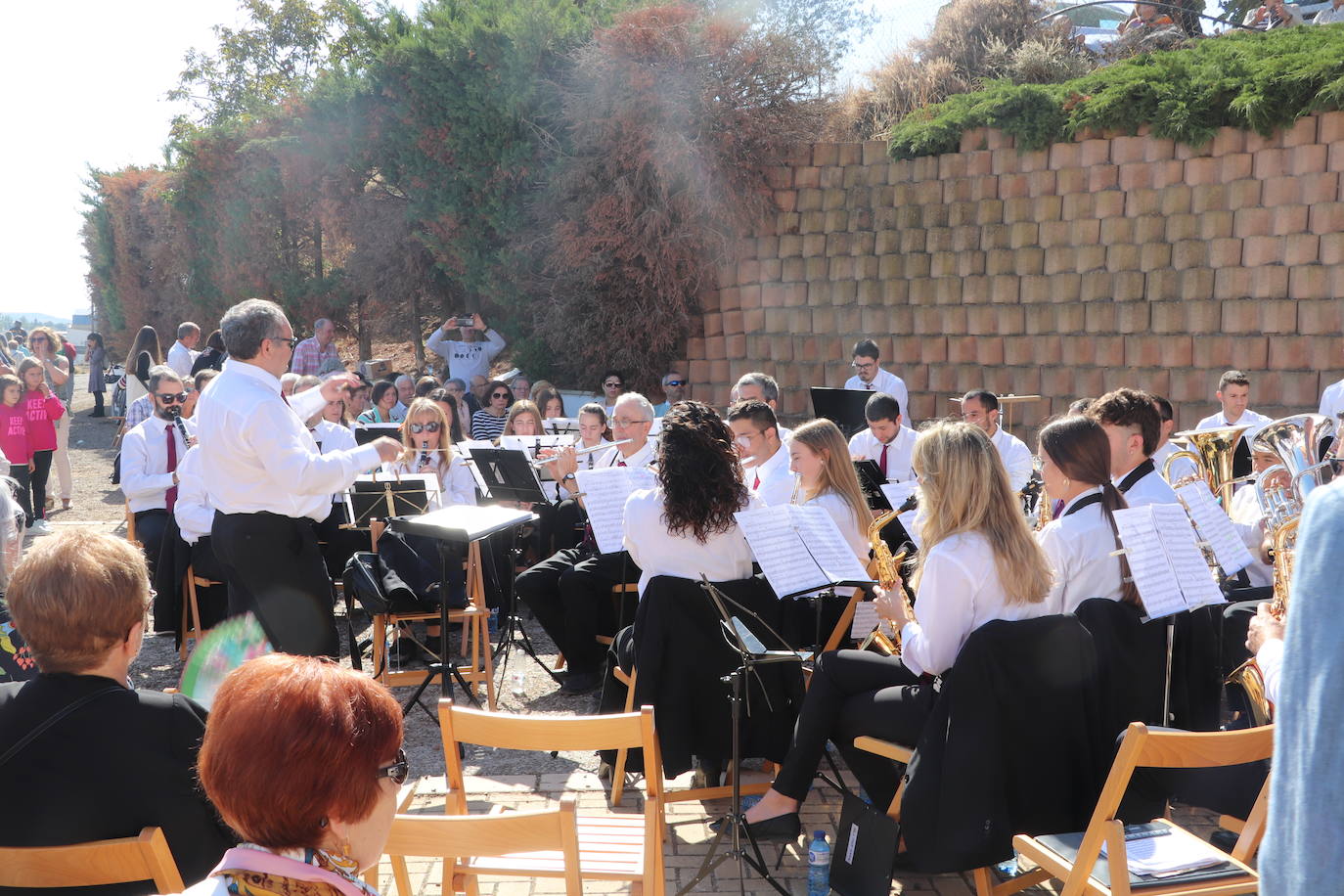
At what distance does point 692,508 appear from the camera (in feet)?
12.6

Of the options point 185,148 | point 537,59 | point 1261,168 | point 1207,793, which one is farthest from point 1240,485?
point 185,148

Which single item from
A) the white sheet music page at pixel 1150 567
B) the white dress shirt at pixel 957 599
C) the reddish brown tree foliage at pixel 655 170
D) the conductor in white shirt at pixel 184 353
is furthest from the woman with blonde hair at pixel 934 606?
the reddish brown tree foliage at pixel 655 170

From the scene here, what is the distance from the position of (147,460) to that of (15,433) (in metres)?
3.97

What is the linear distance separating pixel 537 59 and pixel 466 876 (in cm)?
1179

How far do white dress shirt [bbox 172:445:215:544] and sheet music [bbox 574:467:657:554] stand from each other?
2.21m

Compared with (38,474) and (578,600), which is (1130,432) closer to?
(578,600)

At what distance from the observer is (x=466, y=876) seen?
8.54ft

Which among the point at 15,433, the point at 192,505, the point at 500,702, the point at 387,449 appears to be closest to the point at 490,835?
the point at 387,449

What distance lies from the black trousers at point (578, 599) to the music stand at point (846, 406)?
10.7ft

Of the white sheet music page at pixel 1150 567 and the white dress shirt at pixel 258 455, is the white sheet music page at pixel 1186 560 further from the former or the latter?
the white dress shirt at pixel 258 455

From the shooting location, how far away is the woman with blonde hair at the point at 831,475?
4508 millimetres

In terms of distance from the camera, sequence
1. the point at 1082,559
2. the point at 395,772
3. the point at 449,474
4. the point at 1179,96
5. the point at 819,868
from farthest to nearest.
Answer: the point at 1179,96, the point at 449,474, the point at 1082,559, the point at 819,868, the point at 395,772

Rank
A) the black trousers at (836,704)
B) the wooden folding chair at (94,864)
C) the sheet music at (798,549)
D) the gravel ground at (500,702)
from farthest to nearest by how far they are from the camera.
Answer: the gravel ground at (500,702), the sheet music at (798,549), the black trousers at (836,704), the wooden folding chair at (94,864)

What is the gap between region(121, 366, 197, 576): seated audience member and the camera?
614 centimetres
